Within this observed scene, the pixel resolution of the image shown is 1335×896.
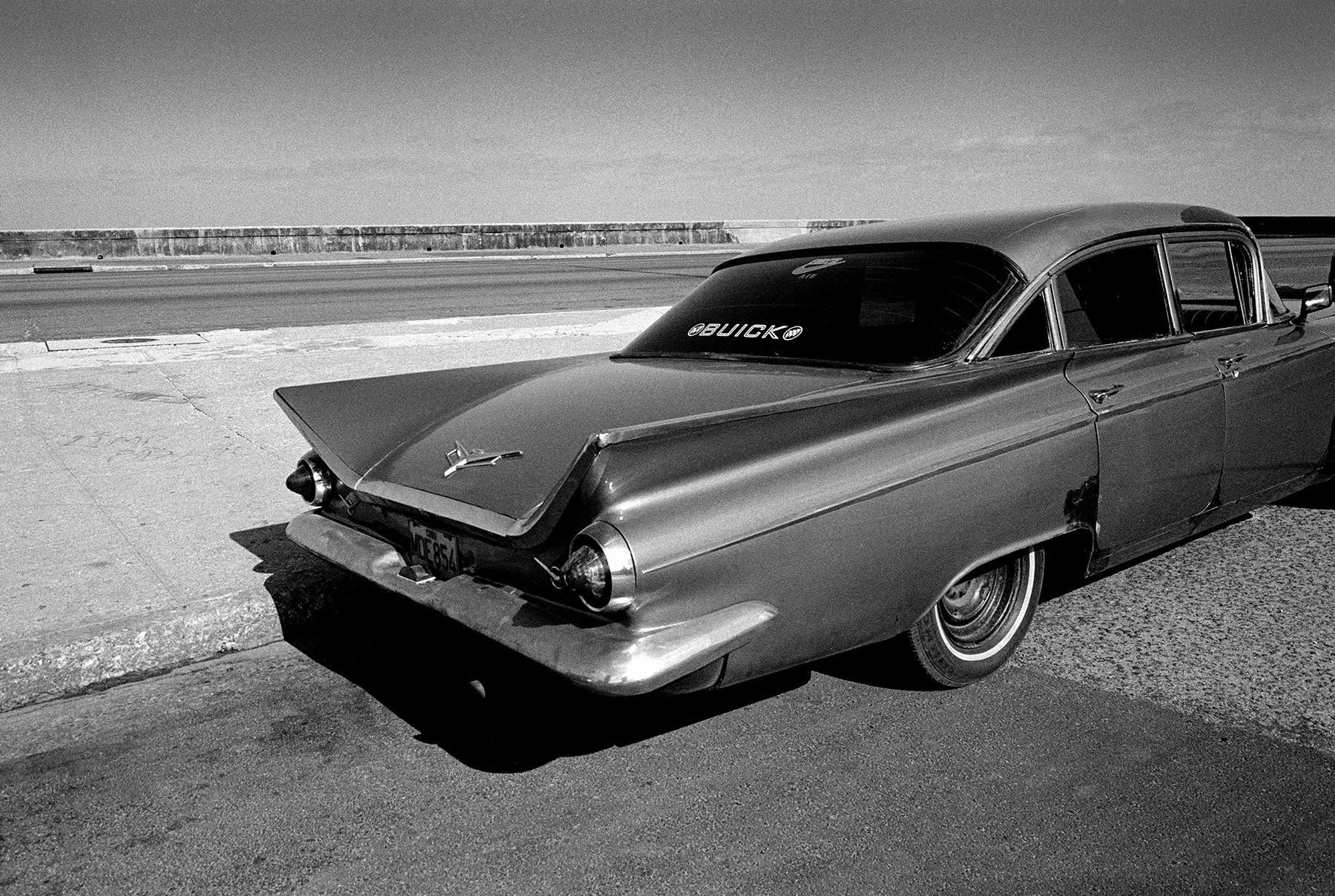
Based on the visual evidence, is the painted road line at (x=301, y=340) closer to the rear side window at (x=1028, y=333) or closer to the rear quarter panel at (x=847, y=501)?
the rear side window at (x=1028, y=333)

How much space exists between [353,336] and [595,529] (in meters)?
9.32

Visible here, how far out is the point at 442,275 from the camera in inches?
917

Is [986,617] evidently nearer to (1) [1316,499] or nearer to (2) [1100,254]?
(2) [1100,254]

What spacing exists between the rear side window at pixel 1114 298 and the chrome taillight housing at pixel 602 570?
190cm

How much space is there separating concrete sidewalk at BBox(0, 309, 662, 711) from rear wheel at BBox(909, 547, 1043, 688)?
7.86 feet

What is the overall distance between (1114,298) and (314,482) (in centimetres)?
282

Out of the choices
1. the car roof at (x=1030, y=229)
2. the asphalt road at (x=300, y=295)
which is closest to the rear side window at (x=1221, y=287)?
the car roof at (x=1030, y=229)

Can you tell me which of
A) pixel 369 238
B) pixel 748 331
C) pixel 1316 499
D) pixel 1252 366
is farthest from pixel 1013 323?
pixel 369 238

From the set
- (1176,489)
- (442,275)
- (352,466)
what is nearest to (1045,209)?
(1176,489)

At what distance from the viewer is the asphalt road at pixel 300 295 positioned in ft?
44.8

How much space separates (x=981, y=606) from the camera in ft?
11.7

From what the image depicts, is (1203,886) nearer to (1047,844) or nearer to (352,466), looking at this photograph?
(1047,844)

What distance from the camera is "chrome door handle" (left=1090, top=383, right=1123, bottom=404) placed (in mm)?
3516

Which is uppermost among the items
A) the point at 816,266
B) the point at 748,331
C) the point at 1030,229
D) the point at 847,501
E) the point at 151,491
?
the point at 1030,229
